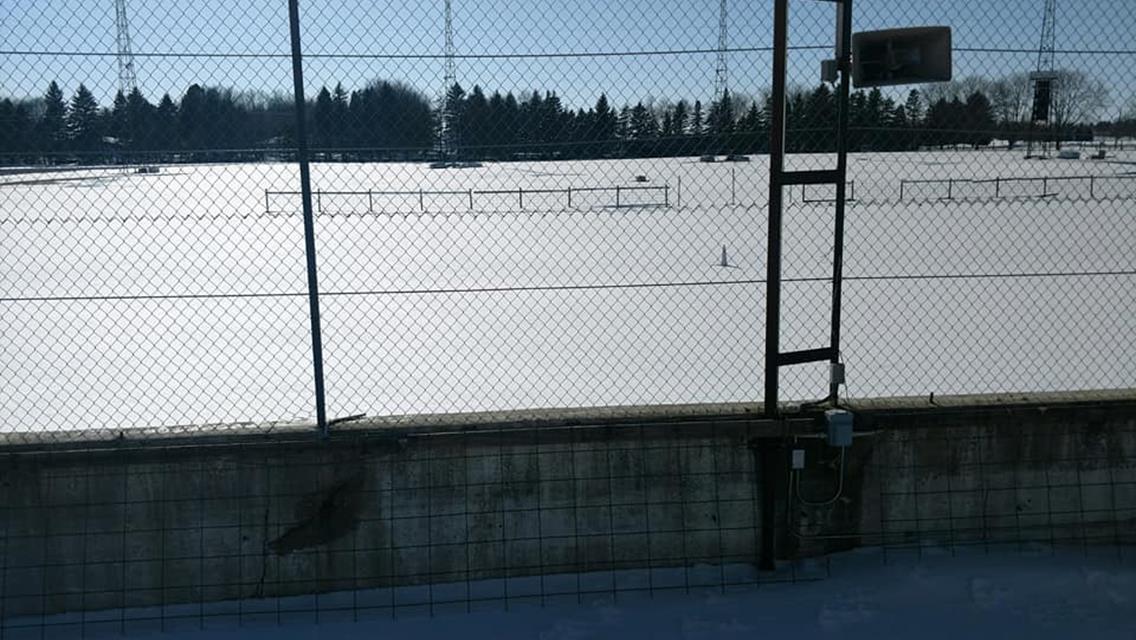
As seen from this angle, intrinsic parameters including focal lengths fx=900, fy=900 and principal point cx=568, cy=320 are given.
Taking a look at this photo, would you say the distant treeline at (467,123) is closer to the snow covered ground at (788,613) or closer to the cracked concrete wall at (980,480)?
the cracked concrete wall at (980,480)

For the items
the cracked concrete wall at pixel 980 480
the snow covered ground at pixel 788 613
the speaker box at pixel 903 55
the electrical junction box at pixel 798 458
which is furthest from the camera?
the cracked concrete wall at pixel 980 480

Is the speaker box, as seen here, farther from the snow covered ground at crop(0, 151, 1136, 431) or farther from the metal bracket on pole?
the snow covered ground at crop(0, 151, 1136, 431)

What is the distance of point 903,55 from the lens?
436 cm

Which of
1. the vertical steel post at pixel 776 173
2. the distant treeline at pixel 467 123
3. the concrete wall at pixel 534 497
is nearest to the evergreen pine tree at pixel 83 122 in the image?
the distant treeline at pixel 467 123

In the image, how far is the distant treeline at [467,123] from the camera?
4.75 metres

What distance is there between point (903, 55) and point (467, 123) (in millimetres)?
2431

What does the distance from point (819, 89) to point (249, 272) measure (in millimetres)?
10481

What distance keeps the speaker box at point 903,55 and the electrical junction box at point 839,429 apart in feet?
5.37

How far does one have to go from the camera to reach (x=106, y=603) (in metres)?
4.16

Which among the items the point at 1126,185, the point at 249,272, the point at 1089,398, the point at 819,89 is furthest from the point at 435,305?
the point at 1126,185

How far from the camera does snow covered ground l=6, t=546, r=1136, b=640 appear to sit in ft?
13.2

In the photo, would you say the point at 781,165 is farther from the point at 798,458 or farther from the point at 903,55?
the point at 798,458

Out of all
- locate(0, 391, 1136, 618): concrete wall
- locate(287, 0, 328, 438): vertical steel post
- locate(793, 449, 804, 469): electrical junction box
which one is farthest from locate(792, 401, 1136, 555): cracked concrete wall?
locate(287, 0, 328, 438): vertical steel post

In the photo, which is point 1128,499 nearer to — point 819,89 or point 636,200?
point 819,89
